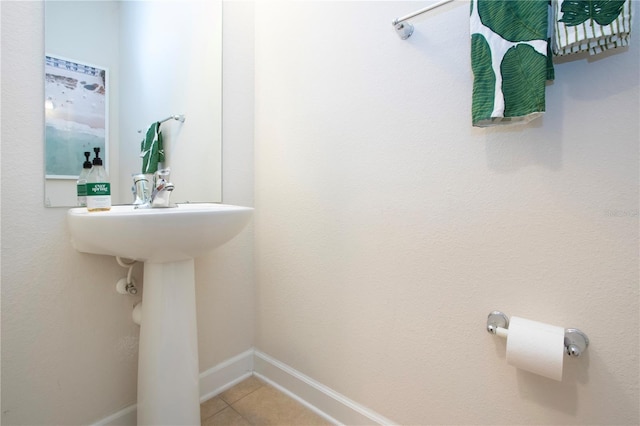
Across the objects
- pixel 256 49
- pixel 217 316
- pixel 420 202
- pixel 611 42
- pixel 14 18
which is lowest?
pixel 217 316

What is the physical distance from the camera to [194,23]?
4.31 ft

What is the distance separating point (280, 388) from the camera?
1339 millimetres

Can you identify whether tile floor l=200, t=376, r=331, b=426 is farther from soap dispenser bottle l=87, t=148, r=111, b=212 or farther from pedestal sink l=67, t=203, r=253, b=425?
soap dispenser bottle l=87, t=148, r=111, b=212

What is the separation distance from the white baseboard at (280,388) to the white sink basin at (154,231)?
698 millimetres

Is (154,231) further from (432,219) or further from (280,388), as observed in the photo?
(280,388)

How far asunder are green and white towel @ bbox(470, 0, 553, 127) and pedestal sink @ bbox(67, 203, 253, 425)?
29.6 inches

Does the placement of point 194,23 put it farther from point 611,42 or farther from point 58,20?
point 611,42

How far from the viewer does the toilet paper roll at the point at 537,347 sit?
2.18ft

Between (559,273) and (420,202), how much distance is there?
0.39 m

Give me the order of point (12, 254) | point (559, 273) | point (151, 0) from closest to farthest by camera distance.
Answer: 1. point (559, 273)
2. point (12, 254)
3. point (151, 0)

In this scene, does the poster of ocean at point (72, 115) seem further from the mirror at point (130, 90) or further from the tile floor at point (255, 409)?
the tile floor at point (255, 409)

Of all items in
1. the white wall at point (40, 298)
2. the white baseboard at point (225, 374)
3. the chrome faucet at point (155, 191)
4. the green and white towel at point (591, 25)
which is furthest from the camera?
the white baseboard at point (225, 374)

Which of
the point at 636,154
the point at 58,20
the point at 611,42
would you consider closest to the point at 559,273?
the point at 636,154

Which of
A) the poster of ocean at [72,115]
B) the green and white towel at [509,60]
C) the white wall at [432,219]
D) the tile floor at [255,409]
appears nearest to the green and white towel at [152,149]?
the poster of ocean at [72,115]
